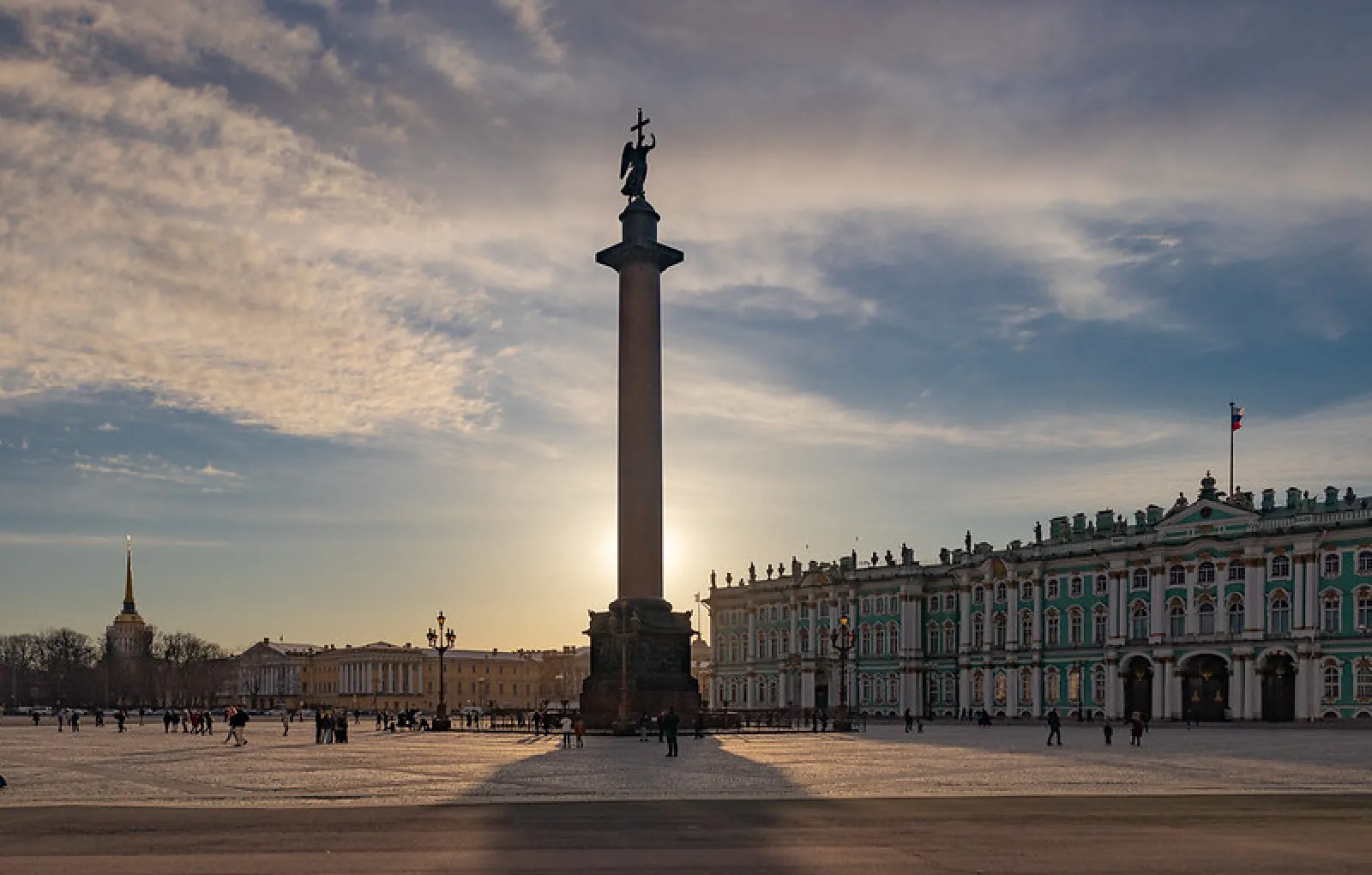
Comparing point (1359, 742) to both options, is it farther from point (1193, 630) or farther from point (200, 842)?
point (200, 842)

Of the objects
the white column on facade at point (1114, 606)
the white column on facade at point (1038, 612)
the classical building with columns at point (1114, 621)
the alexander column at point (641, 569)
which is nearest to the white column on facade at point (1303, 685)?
the classical building with columns at point (1114, 621)

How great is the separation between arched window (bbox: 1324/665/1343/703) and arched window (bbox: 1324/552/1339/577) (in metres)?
5.52

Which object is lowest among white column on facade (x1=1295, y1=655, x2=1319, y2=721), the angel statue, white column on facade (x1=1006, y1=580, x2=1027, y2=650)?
white column on facade (x1=1295, y1=655, x2=1319, y2=721)

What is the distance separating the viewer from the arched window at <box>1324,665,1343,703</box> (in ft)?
291

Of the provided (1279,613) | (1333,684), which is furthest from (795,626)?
(1333,684)

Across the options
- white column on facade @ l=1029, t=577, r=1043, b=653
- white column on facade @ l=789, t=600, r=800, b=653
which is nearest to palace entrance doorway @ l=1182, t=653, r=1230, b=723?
white column on facade @ l=1029, t=577, r=1043, b=653

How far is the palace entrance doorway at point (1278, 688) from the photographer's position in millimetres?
92000

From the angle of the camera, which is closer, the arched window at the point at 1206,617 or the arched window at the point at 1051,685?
the arched window at the point at 1206,617

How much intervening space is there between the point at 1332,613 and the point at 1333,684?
4.18 m

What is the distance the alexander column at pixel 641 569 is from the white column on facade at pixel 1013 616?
53455mm

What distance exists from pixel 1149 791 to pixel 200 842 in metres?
18.4

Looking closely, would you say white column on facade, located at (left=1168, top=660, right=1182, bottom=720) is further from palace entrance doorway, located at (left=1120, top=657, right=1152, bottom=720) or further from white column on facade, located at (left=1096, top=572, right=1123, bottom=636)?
white column on facade, located at (left=1096, top=572, right=1123, bottom=636)

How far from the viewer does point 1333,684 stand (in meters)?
88.9

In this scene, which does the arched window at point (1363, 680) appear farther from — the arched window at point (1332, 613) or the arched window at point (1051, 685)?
the arched window at point (1051, 685)
